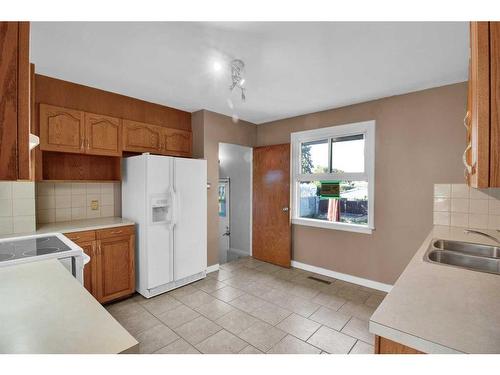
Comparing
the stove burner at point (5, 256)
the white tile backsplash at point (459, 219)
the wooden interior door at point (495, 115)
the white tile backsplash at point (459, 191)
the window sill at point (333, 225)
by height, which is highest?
the wooden interior door at point (495, 115)

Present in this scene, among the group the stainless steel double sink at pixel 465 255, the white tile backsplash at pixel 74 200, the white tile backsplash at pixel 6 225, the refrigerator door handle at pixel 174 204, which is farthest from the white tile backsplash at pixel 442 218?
the white tile backsplash at pixel 6 225

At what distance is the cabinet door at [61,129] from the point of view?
2482 mm

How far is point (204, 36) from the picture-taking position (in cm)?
183

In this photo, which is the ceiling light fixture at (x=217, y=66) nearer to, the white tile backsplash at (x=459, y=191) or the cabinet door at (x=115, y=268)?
the cabinet door at (x=115, y=268)

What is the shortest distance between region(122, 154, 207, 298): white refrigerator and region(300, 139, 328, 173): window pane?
1629 millimetres

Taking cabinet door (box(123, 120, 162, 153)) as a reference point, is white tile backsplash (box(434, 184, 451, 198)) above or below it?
below

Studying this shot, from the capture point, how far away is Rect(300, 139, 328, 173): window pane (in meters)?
3.69

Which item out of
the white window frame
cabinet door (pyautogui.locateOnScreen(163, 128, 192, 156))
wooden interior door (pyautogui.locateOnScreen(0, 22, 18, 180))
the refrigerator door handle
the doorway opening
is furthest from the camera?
the doorway opening

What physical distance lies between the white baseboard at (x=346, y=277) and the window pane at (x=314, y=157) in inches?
58.4

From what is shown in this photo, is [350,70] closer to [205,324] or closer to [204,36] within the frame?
[204,36]

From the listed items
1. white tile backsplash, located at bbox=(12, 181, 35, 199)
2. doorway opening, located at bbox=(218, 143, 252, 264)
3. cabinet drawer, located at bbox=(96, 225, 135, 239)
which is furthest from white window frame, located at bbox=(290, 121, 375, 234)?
white tile backsplash, located at bbox=(12, 181, 35, 199)

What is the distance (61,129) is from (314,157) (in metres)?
3.25

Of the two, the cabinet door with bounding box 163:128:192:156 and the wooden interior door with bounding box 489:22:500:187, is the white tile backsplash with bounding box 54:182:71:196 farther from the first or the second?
the wooden interior door with bounding box 489:22:500:187

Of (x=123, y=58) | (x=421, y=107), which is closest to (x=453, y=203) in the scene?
(x=421, y=107)
